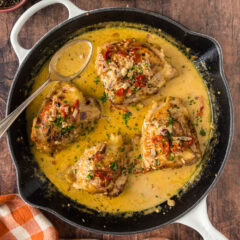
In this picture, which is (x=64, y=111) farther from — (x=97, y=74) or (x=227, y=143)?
(x=227, y=143)

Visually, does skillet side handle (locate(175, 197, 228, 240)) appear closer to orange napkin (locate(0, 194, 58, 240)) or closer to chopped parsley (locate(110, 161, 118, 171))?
chopped parsley (locate(110, 161, 118, 171))

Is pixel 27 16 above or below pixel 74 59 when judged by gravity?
above

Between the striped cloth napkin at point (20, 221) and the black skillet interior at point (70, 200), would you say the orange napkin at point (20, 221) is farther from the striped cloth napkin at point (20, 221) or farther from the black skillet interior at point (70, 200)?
the black skillet interior at point (70, 200)

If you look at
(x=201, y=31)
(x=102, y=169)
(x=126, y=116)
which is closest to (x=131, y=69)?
(x=126, y=116)

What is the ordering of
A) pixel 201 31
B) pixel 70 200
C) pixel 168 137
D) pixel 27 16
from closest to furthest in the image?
pixel 27 16 → pixel 168 137 → pixel 201 31 → pixel 70 200

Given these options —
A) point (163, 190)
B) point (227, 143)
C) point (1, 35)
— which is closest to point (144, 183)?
point (163, 190)

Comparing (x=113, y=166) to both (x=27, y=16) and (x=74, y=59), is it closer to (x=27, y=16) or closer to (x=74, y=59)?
(x=74, y=59)

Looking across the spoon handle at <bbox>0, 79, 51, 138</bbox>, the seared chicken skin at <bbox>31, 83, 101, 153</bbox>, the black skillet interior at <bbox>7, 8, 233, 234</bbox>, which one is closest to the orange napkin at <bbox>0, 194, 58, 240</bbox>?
the black skillet interior at <bbox>7, 8, 233, 234</bbox>
